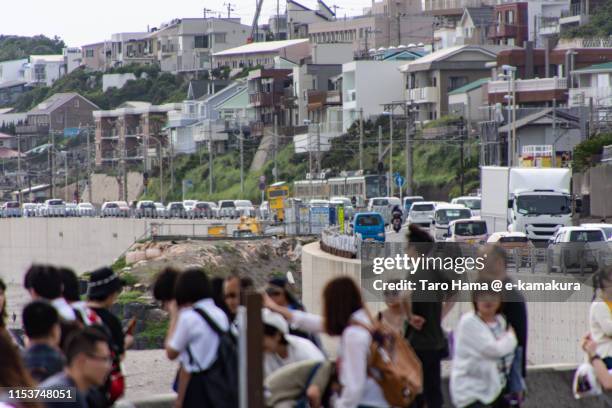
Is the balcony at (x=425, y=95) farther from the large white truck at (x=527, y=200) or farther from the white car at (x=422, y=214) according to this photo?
the large white truck at (x=527, y=200)

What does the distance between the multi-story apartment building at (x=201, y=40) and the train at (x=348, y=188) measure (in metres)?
84.9

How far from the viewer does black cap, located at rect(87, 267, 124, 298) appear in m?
10.3

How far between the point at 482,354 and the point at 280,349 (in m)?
1.37

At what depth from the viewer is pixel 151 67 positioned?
175 m

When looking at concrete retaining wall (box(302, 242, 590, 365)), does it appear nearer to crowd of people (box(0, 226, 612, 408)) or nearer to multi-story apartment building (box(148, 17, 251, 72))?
crowd of people (box(0, 226, 612, 408))

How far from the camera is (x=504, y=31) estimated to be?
109m

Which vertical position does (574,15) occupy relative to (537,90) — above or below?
above

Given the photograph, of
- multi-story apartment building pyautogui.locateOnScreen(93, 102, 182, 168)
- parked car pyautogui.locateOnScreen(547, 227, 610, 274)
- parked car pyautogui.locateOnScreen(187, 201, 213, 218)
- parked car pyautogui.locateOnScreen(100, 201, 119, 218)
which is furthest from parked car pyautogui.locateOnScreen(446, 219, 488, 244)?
multi-story apartment building pyautogui.locateOnScreen(93, 102, 182, 168)

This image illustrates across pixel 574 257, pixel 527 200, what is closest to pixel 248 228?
pixel 527 200

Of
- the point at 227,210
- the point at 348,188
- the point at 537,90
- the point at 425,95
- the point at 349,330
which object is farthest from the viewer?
the point at 425,95

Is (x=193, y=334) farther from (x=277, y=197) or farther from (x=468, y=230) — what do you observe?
(x=277, y=197)

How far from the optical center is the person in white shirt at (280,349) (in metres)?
9.48

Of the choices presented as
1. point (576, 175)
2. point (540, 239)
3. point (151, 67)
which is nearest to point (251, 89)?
point (151, 67)

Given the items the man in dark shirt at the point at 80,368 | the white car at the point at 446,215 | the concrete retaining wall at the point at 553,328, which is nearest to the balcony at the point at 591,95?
the white car at the point at 446,215
